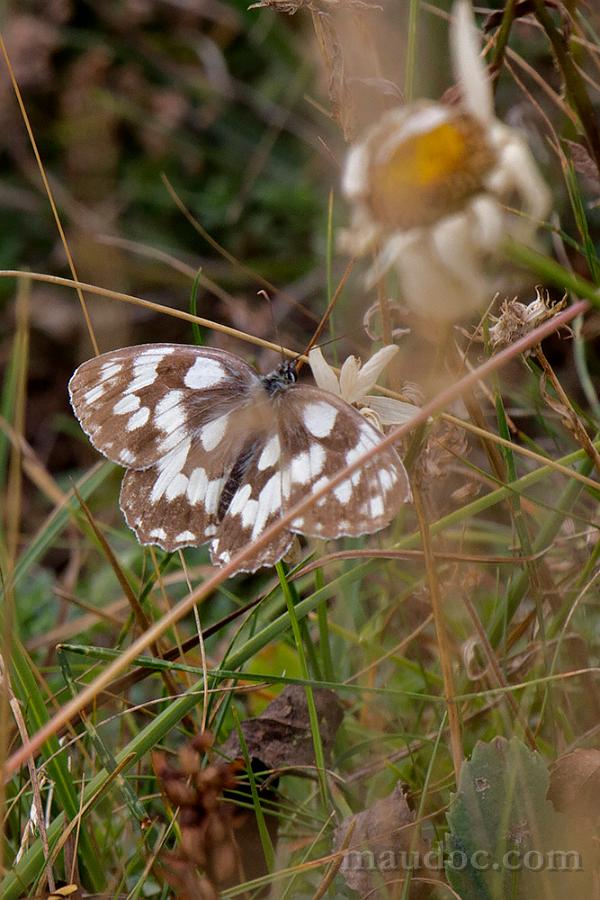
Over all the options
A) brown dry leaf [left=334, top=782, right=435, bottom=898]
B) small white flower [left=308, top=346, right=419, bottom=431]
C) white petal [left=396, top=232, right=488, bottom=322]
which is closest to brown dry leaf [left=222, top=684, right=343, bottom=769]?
brown dry leaf [left=334, top=782, right=435, bottom=898]

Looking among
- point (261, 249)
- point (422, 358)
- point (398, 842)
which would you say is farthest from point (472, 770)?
point (261, 249)

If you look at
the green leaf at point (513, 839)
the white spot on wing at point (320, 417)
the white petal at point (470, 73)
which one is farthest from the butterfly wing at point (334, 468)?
the white petal at point (470, 73)

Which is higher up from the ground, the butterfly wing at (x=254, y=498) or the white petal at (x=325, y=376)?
the white petal at (x=325, y=376)

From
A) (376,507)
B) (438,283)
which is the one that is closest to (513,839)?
(376,507)

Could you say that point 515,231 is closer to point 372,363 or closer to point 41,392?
point 372,363

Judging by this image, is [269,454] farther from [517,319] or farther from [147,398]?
[517,319]

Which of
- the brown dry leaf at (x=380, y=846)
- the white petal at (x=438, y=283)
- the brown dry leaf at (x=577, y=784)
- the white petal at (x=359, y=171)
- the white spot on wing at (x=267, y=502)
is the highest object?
the white petal at (x=359, y=171)

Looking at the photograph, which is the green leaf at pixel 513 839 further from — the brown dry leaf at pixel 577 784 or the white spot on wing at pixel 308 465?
the white spot on wing at pixel 308 465
